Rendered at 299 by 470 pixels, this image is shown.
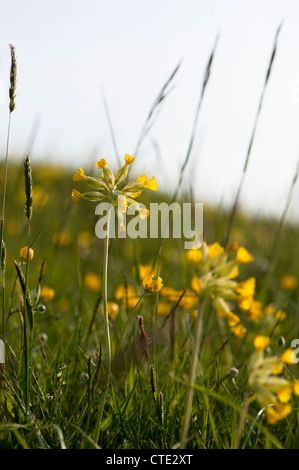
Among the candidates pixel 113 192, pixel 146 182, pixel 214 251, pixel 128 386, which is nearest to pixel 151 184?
pixel 146 182

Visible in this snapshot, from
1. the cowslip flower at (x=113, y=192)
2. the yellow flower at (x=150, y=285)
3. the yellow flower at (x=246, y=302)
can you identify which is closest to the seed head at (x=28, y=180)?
the cowslip flower at (x=113, y=192)

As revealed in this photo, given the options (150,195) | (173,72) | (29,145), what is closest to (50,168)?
(150,195)

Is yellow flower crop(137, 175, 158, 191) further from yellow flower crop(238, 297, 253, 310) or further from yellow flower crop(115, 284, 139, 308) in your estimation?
yellow flower crop(115, 284, 139, 308)

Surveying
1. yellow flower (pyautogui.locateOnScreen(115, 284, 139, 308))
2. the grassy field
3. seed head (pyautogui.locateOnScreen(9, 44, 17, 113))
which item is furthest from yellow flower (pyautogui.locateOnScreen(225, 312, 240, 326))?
seed head (pyautogui.locateOnScreen(9, 44, 17, 113))

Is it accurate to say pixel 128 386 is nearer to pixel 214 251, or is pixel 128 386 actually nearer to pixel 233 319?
pixel 233 319

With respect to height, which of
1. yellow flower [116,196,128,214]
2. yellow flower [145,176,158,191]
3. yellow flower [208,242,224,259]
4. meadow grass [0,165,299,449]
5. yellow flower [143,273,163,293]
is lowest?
meadow grass [0,165,299,449]

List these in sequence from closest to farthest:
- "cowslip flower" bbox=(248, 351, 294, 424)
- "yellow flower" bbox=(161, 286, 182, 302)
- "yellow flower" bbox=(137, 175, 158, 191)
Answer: "cowslip flower" bbox=(248, 351, 294, 424), "yellow flower" bbox=(137, 175, 158, 191), "yellow flower" bbox=(161, 286, 182, 302)

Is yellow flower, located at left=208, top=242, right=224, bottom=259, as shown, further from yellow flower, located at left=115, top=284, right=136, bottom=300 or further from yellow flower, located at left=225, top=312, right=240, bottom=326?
yellow flower, located at left=115, top=284, right=136, bottom=300

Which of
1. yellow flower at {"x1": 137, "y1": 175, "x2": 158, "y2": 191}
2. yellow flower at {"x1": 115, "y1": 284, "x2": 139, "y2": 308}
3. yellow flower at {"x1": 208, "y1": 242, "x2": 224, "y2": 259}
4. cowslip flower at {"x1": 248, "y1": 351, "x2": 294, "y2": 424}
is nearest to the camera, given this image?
cowslip flower at {"x1": 248, "y1": 351, "x2": 294, "y2": 424}

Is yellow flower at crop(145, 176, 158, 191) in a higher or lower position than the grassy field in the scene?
higher

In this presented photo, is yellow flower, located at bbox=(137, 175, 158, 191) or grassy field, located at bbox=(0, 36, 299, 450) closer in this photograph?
grassy field, located at bbox=(0, 36, 299, 450)

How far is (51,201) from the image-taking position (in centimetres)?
605

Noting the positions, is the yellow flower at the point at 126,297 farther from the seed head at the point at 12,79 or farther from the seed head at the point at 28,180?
the seed head at the point at 12,79

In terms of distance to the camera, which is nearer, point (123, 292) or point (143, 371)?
point (143, 371)
